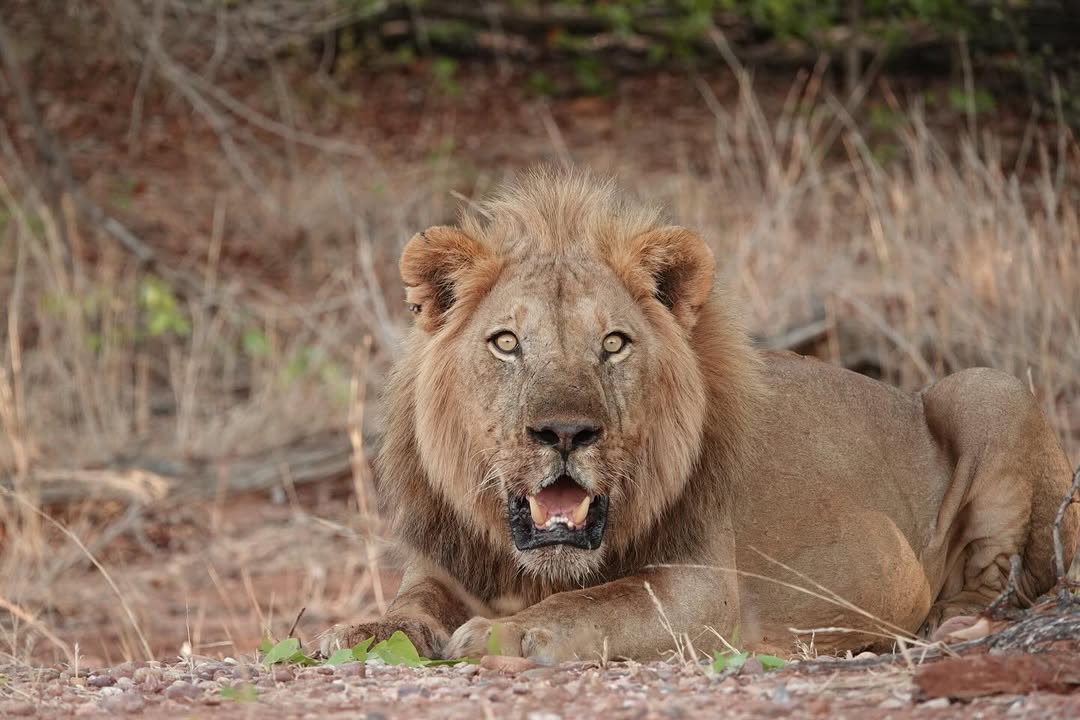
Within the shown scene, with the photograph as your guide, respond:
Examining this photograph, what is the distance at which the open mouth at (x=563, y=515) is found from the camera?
13.3ft

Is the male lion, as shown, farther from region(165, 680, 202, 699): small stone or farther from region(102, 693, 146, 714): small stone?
region(102, 693, 146, 714): small stone

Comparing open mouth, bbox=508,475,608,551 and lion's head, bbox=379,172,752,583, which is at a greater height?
lion's head, bbox=379,172,752,583

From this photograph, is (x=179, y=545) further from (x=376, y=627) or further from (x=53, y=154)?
(x=376, y=627)

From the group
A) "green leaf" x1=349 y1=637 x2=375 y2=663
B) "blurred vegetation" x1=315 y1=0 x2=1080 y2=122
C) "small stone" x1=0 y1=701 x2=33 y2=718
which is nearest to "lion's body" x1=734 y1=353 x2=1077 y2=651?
"green leaf" x1=349 y1=637 x2=375 y2=663

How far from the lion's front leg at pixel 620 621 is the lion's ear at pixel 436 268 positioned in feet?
3.02

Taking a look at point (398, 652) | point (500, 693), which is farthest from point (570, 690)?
point (398, 652)

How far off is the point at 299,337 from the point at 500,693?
6943 mm

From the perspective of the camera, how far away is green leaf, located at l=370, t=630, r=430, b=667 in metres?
3.83

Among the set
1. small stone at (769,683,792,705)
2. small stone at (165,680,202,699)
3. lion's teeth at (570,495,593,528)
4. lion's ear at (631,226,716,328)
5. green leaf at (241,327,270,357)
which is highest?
lion's ear at (631,226,716,328)

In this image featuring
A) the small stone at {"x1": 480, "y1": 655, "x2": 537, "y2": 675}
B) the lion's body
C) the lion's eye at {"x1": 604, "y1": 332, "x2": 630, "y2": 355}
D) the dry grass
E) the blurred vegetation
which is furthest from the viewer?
the blurred vegetation

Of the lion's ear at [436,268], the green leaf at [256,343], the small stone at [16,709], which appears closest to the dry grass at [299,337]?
the green leaf at [256,343]

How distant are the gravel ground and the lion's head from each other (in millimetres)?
527

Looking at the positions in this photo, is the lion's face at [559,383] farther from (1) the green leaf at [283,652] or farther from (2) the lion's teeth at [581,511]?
(1) the green leaf at [283,652]

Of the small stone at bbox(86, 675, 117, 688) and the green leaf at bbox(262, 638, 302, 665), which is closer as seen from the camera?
the small stone at bbox(86, 675, 117, 688)
